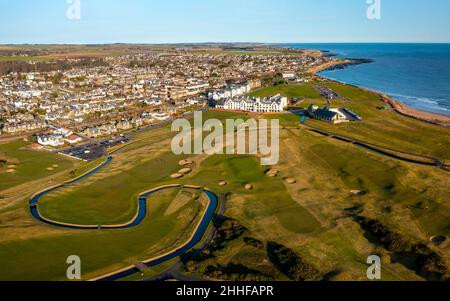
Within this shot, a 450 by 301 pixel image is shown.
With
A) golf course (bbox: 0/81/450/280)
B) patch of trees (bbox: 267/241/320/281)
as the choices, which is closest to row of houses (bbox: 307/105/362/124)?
golf course (bbox: 0/81/450/280)

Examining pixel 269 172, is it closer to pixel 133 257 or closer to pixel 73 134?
pixel 133 257

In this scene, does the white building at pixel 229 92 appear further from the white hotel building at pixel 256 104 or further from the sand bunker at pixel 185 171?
the sand bunker at pixel 185 171

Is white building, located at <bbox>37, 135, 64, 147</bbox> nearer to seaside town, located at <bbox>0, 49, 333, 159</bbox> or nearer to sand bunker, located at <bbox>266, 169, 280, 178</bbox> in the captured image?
seaside town, located at <bbox>0, 49, 333, 159</bbox>

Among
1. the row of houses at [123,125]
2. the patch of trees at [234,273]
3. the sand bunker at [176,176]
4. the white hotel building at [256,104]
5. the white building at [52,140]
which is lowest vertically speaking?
the patch of trees at [234,273]

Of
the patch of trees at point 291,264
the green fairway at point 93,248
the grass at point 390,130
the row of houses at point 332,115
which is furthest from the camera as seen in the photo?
the row of houses at point 332,115

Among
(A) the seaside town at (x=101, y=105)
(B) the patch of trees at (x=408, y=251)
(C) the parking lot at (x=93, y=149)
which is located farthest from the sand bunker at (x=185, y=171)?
(B) the patch of trees at (x=408, y=251)

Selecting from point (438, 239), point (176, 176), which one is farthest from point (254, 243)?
point (176, 176)

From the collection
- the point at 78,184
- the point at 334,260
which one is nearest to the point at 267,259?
the point at 334,260
